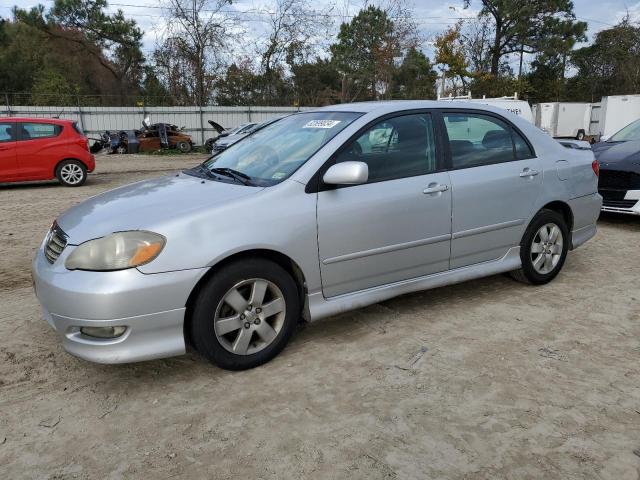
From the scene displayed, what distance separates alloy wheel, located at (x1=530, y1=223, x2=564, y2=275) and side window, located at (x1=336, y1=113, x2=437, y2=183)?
1.34 m

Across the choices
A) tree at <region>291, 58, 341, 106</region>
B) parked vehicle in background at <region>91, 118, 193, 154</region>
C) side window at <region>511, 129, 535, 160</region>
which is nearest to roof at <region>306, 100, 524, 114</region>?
side window at <region>511, 129, 535, 160</region>

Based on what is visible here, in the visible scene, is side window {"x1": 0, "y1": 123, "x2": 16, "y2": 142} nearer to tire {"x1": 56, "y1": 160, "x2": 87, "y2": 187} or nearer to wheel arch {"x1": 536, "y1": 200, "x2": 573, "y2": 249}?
tire {"x1": 56, "y1": 160, "x2": 87, "y2": 187}

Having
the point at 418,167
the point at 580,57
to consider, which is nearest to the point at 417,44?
the point at 580,57

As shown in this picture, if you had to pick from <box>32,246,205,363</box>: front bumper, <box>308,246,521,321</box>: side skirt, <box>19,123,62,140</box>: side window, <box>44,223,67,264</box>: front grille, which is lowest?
<box>308,246,521,321</box>: side skirt

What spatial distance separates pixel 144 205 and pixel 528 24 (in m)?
40.4

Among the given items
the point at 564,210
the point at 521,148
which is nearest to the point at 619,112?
the point at 564,210

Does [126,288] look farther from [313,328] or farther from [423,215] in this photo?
[423,215]

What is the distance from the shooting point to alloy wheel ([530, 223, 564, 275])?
457 cm

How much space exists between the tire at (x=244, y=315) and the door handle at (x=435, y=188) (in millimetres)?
1218

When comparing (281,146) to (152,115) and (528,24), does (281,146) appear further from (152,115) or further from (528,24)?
(528,24)

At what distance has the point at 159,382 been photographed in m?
3.15

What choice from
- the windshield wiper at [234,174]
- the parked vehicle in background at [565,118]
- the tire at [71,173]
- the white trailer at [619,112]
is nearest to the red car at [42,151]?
the tire at [71,173]

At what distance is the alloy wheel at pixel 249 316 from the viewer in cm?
308

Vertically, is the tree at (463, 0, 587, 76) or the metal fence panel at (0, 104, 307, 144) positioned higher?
the tree at (463, 0, 587, 76)
